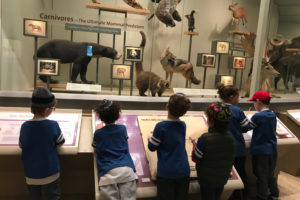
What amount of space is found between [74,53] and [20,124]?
100 centimetres

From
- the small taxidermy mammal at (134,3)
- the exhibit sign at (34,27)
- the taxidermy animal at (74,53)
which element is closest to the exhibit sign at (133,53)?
the taxidermy animal at (74,53)

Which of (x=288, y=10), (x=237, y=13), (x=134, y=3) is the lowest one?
(x=134, y=3)

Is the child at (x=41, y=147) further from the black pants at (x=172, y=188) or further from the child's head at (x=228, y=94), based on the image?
the child's head at (x=228, y=94)

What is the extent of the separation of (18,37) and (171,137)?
6.05 feet

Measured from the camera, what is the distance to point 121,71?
2848 mm

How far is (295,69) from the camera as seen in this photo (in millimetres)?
4211

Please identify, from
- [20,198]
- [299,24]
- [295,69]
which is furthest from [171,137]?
[299,24]

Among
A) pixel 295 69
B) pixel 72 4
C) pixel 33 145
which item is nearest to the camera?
pixel 33 145

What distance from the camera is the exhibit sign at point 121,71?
2.82m

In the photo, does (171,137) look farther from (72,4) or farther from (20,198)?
(72,4)

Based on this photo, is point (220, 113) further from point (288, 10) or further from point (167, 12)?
point (288, 10)

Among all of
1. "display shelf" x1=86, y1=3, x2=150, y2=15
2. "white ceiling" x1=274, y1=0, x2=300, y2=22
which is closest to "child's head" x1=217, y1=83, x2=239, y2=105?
"display shelf" x1=86, y1=3, x2=150, y2=15

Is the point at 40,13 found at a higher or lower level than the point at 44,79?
higher

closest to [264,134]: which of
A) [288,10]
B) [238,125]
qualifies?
[238,125]
